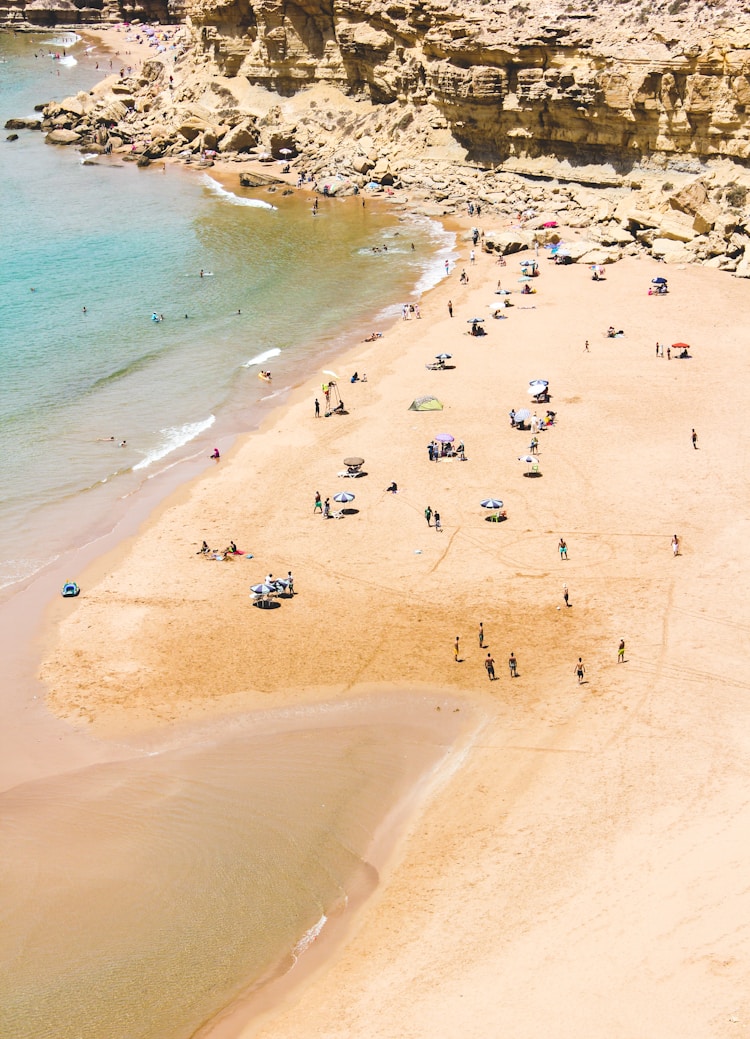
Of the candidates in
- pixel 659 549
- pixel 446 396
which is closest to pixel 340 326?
pixel 446 396

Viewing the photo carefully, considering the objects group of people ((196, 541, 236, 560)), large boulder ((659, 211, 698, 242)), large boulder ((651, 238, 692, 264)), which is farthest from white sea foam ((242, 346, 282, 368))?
large boulder ((659, 211, 698, 242))

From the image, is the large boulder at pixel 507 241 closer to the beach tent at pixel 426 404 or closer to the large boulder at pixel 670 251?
the large boulder at pixel 670 251

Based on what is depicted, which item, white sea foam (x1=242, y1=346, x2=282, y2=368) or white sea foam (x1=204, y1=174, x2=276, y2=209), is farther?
white sea foam (x1=204, y1=174, x2=276, y2=209)

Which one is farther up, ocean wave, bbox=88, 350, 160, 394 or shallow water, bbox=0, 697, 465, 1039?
ocean wave, bbox=88, 350, 160, 394

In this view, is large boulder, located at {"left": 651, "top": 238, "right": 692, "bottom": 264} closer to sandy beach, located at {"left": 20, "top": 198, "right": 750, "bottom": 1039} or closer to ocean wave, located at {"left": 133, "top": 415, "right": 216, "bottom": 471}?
sandy beach, located at {"left": 20, "top": 198, "right": 750, "bottom": 1039}

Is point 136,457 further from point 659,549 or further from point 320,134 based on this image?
point 320,134

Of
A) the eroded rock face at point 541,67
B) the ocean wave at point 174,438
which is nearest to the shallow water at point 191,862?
the ocean wave at point 174,438

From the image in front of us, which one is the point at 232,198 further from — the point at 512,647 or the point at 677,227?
the point at 512,647
